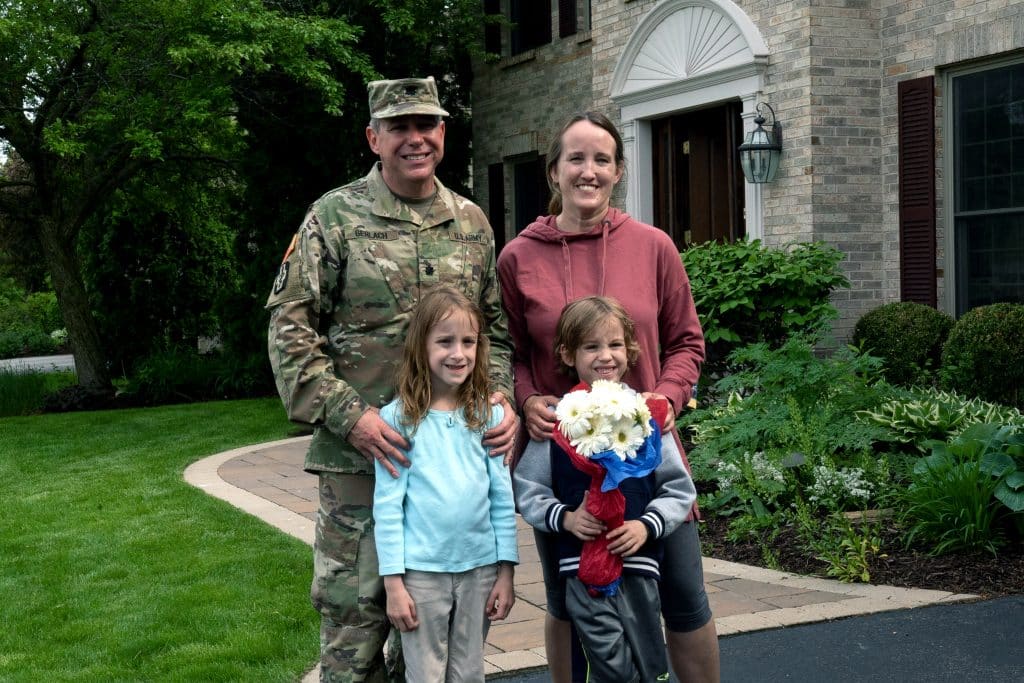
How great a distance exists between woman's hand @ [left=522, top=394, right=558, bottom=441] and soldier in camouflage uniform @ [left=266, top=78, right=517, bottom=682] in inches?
4.2

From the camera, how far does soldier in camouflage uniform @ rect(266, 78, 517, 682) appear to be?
3.14m

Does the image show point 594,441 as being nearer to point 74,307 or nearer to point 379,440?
point 379,440

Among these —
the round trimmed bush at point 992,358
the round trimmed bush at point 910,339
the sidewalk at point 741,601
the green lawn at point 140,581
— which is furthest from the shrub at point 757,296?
the green lawn at point 140,581

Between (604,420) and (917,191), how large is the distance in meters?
7.43

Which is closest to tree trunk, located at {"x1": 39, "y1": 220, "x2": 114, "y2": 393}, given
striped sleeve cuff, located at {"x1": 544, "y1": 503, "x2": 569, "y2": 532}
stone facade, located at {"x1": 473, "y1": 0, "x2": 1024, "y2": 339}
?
stone facade, located at {"x1": 473, "y1": 0, "x2": 1024, "y2": 339}

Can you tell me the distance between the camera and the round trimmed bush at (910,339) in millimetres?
9094

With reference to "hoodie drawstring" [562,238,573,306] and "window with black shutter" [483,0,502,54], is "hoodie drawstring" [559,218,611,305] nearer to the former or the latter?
"hoodie drawstring" [562,238,573,306]

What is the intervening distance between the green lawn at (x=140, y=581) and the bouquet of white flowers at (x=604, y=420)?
1.92m

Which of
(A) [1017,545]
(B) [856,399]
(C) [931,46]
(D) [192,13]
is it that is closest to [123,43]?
(D) [192,13]

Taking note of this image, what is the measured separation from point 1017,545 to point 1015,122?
4.51 m

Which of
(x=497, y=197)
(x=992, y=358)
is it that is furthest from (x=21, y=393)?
(x=992, y=358)

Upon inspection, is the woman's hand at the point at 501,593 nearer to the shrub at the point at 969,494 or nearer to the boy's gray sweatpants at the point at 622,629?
the boy's gray sweatpants at the point at 622,629

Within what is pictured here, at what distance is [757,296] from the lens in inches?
334

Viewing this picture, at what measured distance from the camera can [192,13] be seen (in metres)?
12.2
